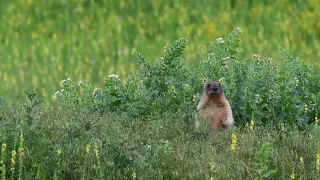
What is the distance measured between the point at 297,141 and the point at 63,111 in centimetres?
258

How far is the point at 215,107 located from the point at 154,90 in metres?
0.87

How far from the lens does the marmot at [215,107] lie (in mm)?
8219

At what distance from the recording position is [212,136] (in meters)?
8.02

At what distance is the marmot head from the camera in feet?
27.1

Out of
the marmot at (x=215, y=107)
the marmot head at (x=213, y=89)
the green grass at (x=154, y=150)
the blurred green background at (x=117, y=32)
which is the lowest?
the green grass at (x=154, y=150)

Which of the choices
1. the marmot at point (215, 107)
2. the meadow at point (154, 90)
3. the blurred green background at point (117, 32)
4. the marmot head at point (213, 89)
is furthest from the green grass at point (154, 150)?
the blurred green background at point (117, 32)

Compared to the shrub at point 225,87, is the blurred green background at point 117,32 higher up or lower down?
higher up

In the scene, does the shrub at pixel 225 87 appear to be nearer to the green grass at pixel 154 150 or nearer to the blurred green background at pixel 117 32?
the green grass at pixel 154 150

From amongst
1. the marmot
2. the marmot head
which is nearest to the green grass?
the marmot

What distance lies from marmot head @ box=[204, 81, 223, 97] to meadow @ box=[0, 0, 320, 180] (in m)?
0.27

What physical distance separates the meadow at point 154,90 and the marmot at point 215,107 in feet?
0.63

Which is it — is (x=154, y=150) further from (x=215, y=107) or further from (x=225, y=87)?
(x=225, y=87)

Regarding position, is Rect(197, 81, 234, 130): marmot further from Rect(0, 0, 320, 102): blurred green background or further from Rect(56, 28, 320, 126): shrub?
Rect(0, 0, 320, 102): blurred green background

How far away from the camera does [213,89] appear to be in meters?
8.24
